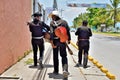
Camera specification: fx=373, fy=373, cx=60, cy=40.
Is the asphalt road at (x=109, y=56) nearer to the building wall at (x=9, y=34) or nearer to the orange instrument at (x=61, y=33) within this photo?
the orange instrument at (x=61, y=33)

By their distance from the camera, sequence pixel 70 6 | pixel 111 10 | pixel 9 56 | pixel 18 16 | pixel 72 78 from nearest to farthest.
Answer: pixel 72 78, pixel 9 56, pixel 18 16, pixel 111 10, pixel 70 6

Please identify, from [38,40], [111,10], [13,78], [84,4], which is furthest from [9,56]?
[84,4]

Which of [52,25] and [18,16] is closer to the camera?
[52,25]

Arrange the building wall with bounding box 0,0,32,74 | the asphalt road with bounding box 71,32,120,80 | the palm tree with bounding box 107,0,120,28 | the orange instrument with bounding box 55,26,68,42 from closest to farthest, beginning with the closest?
the orange instrument with bounding box 55,26,68,42
the building wall with bounding box 0,0,32,74
the asphalt road with bounding box 71,32,120,80
the palm tree with bounding box 107,0,120,28

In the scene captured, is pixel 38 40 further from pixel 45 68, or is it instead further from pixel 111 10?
pixel 111 10

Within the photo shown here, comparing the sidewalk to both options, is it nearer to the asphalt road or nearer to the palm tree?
the asphalt road

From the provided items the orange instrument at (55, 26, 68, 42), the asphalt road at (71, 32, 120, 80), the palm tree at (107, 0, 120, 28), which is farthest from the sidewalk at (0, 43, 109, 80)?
the palm tree at (107, 0, 120, 28)

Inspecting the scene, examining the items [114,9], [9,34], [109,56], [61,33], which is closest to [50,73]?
[61,33]

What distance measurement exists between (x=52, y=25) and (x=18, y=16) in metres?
3.59

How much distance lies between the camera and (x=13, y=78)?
338 inches

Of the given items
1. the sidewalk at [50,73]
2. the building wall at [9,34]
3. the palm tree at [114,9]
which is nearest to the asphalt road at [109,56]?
the sidewalk at [50,73]

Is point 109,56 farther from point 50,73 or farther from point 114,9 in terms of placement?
point 114,9

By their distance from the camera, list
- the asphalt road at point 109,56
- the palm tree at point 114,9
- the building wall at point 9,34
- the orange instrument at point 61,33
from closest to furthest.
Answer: the orange instrument at point 61,33 → the building wall at point 9,34 → the asphalt road at point 109,56 → the palm tree at point 114,9

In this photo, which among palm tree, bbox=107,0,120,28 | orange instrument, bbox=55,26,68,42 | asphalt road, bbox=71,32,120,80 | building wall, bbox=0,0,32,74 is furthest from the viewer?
palm tree, bbox=107,0,120,28
